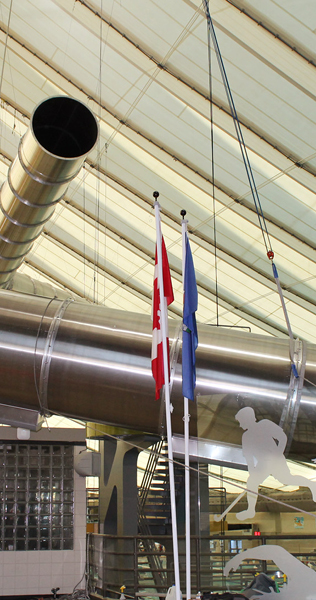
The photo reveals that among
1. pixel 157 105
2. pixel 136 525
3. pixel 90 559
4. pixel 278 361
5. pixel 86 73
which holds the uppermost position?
pixel 86 73

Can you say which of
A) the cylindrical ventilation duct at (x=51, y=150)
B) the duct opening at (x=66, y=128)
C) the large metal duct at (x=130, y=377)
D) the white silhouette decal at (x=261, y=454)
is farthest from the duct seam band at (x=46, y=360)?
the white silhouette decal at (x=261, y=454)

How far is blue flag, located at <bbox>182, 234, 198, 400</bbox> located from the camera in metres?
4.14

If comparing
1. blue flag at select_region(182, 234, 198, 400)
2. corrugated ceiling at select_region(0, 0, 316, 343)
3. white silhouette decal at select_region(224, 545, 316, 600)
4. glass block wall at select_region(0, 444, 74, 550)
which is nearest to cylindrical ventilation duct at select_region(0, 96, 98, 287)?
blue flag at select_region(182, 234, 198, 400)

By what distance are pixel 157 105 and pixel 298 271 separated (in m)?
4.03

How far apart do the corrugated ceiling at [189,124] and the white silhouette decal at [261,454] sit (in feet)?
14.2

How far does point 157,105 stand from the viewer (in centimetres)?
873

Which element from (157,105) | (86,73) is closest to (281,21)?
(157,105)

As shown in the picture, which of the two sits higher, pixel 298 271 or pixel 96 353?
pixel 298 271

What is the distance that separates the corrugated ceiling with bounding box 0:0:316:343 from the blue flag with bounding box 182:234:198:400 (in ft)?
12.7

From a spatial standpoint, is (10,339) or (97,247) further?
(97,247)

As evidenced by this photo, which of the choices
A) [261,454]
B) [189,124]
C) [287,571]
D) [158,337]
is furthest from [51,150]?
[189,124]

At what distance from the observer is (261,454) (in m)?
4.16

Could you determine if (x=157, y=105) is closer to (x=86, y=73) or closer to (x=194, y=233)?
(x=86, y=73)

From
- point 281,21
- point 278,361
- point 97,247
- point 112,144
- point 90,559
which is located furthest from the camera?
point 97,247
